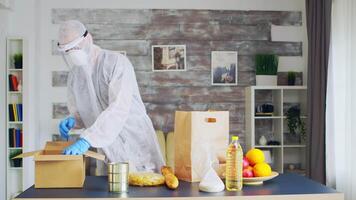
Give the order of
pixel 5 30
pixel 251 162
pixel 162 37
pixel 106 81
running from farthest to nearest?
1. pixel 162 37
2. pixel 5 30
3. pixel 106 81
4. pixel 251 162

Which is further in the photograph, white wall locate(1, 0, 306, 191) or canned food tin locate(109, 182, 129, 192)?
white wall locate(1, 0, 306, 191)

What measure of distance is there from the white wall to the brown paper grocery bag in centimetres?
294

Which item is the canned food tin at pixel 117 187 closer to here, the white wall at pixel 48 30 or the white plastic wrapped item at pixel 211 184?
the white plastic wrapped item at pixel 211 184


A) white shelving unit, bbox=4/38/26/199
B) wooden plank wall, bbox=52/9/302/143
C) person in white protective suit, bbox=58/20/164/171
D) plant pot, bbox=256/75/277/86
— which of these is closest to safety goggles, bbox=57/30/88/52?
person in white protective suit, bbox=58/20/164/171

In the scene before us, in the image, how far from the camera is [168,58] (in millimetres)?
5008

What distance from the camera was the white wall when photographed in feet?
15.6

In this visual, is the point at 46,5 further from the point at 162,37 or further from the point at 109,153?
the point at 109,153

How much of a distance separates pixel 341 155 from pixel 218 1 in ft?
6.83

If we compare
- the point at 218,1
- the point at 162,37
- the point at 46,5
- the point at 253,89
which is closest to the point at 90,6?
the point at 46,5

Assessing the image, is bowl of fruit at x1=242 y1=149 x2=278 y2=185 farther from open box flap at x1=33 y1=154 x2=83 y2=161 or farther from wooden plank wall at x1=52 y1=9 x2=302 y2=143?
wooden plank wall at x1=52 y1=9 x2=302 y2=143

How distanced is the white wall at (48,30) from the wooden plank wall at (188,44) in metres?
0.06

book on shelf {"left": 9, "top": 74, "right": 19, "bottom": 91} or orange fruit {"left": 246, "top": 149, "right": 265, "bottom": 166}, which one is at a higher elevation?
book on shelf {"left": 9, "top": 74, "right": 19, "bottom": 91}

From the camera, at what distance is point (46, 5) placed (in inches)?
193

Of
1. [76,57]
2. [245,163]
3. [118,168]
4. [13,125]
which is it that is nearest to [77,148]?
[118,168]
